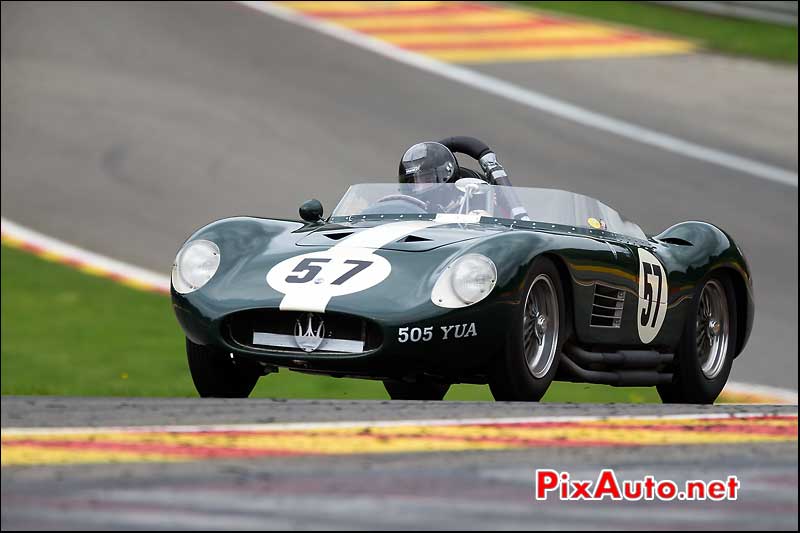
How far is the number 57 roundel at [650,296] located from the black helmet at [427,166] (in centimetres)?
115

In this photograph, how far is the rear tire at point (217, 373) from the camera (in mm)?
7215

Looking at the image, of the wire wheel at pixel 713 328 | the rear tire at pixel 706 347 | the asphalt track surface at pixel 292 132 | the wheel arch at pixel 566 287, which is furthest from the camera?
the asphalt track surface at pixel 292 132

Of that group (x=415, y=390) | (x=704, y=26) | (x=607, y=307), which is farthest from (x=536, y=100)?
(x=607, y=307)

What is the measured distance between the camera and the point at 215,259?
711 centimetres

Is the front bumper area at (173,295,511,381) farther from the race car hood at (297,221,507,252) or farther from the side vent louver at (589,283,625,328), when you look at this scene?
the side vent louver at (589,283,625,328)

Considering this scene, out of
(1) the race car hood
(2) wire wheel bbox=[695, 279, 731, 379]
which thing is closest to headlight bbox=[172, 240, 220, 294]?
(1) the race car hood

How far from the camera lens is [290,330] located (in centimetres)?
661

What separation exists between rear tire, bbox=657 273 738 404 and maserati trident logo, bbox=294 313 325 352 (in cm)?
245

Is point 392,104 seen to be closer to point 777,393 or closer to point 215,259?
point 777,393

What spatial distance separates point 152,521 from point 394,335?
9.28 feet

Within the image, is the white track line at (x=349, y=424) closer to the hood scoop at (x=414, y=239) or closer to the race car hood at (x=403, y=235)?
the race car hood at (x=403, y=235)

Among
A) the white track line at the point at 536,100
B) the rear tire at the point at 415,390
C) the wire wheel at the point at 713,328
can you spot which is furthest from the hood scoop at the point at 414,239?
the white track line at the point at 536,100

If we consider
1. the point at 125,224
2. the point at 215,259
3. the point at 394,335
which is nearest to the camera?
the point at 394,335

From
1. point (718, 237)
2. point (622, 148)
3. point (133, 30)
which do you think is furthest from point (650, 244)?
point (133, 30)
